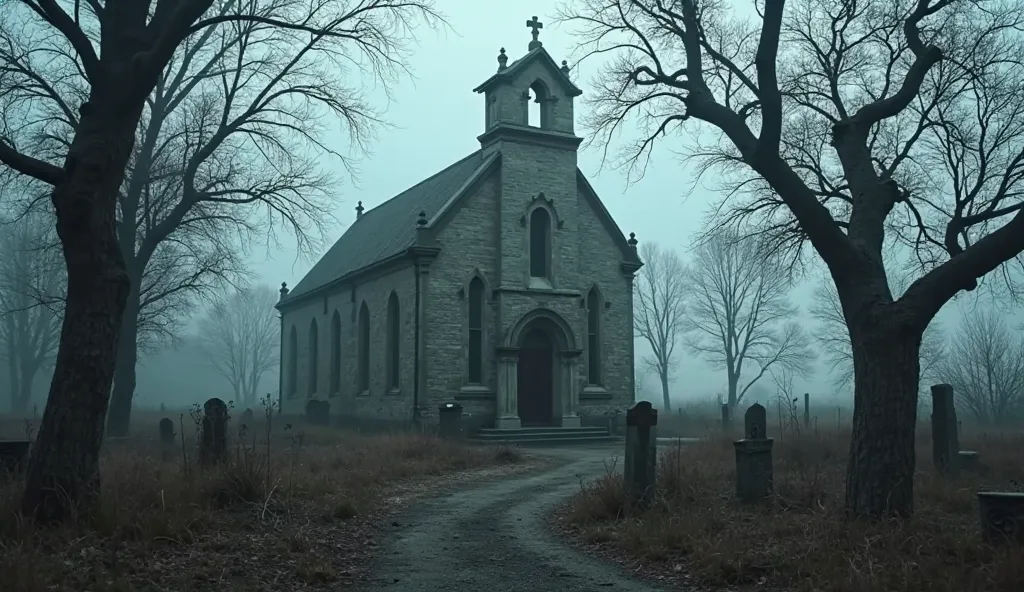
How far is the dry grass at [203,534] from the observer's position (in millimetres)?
7164

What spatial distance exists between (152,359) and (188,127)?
89.4m

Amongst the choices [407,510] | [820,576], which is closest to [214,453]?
[407,510]

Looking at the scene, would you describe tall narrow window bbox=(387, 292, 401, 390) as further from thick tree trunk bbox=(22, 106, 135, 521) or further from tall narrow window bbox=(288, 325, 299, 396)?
thick tree trunk bbox=(22, 106, 135, 521)

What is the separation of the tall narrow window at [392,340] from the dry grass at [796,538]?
17.2 metres

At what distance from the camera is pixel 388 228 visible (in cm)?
3566

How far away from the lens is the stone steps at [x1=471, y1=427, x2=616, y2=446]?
1017 inches

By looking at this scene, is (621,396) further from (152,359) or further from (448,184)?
(152,359)

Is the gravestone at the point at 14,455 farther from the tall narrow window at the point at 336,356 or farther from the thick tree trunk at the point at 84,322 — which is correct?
the tall narrow window at the point at 336,356

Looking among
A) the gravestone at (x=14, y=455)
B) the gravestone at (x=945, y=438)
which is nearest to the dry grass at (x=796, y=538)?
the gravestone at (x=945, y=438)

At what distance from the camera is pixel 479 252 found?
2750cm

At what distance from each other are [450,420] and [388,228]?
14.3 m

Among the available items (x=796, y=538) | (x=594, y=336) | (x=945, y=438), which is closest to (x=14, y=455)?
(x=796, y=538)

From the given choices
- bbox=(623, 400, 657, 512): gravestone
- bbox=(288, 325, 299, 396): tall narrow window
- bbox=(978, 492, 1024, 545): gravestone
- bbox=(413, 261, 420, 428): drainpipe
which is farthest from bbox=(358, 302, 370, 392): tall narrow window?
bbox=(978, 492, 1024, 545): gravestone

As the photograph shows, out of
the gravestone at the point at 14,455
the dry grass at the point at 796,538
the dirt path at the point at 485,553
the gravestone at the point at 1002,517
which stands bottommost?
the dirt path at the point at 485,553
